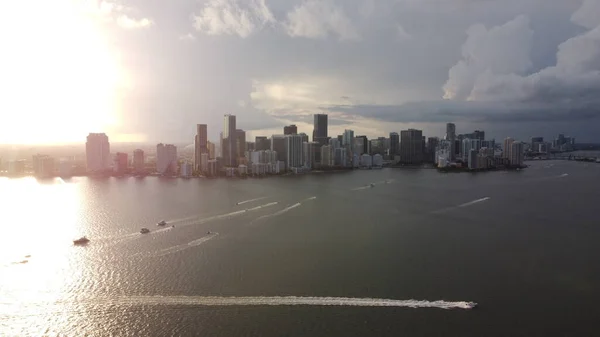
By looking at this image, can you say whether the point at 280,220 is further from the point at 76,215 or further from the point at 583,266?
the point at 583,266

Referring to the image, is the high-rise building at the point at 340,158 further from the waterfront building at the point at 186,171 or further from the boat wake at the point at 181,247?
the boat wake at the point at 181,247

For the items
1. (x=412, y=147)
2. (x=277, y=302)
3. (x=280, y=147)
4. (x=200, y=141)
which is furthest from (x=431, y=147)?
(x=277, y=302)

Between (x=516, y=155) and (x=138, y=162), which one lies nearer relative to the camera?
(x=138, y=162)

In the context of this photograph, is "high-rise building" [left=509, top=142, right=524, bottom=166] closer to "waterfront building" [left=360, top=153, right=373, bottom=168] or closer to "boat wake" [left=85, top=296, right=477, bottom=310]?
"waterfront building" [left=360, top=153, right=373, bottom=168]

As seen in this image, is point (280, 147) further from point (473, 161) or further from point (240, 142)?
point (473, 161)

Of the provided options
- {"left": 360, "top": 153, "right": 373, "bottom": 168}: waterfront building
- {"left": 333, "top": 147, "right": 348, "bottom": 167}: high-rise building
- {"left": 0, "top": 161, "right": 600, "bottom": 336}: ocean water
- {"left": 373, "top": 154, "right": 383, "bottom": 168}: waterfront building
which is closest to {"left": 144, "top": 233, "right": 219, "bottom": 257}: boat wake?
{"left": 0, "top": 161, "right": 600, "bottom": 336}: ocean water

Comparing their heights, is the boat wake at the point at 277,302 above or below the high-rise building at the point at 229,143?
below

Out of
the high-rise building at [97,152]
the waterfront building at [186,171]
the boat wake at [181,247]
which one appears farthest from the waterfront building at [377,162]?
the boat wake at [181,247]
